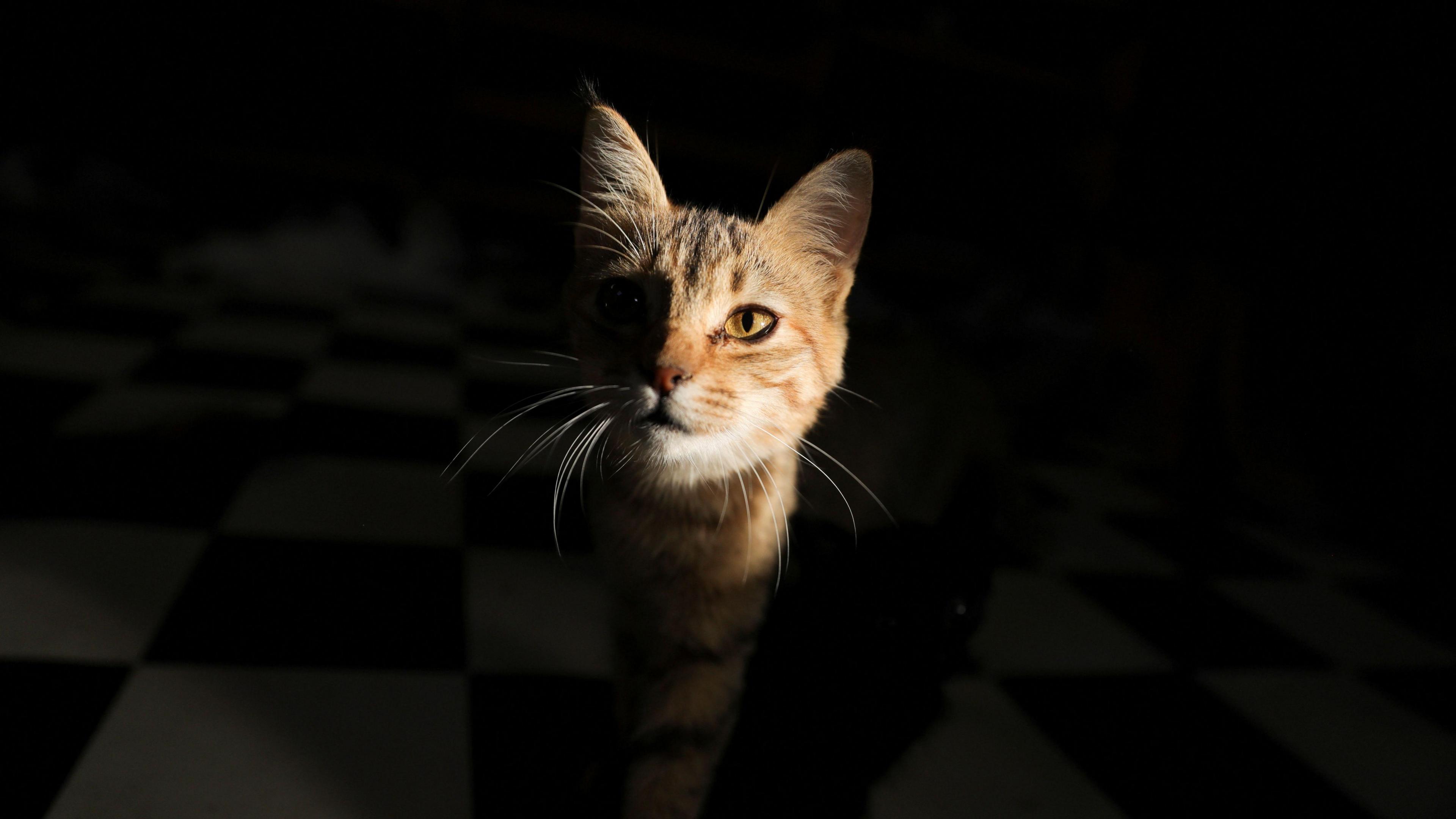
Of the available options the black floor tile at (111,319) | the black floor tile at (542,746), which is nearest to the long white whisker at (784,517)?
the black floor tile at (542,746)

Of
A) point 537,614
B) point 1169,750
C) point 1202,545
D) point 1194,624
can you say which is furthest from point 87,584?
point 1202,545

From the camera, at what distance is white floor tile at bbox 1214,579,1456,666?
1406mm

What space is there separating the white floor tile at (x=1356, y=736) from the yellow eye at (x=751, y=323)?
993 millimetres

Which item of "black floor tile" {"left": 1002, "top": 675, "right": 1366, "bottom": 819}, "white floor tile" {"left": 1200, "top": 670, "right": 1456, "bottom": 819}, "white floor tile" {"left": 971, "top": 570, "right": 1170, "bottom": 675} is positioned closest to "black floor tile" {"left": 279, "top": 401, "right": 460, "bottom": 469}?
"white floor tile" {"left": 971, "top": 570, "right": 1170, "bottom": 675}

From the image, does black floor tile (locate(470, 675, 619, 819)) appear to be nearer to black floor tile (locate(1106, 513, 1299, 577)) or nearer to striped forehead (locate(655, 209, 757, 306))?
striped forehead (locate(655, 209, 757, 306))

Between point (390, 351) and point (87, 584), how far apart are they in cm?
125

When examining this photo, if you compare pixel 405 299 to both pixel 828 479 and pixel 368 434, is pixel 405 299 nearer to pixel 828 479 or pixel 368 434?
pixel 368 434

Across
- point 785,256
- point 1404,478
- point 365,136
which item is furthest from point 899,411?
point 365,136

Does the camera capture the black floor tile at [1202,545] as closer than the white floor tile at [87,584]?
No

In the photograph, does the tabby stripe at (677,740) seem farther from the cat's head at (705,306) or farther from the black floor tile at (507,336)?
the black floor tile at (507,336)

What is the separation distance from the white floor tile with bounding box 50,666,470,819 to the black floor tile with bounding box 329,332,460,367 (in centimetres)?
133

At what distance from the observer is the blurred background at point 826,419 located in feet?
2.88

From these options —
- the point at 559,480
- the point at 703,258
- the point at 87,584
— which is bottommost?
the point at 87,584

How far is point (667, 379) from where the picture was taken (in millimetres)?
686
